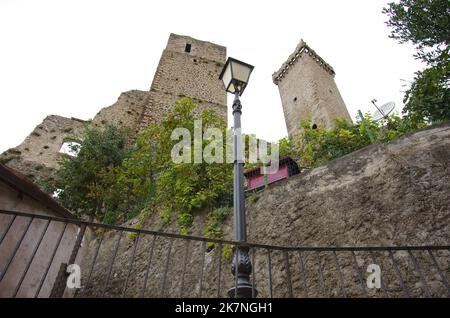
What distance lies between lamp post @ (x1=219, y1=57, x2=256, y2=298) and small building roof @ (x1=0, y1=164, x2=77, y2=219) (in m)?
3.61

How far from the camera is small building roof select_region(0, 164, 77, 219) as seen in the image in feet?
14.8

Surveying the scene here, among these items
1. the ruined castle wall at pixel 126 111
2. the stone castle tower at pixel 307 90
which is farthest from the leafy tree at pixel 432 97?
the ruined castle wall at pixel 126 111

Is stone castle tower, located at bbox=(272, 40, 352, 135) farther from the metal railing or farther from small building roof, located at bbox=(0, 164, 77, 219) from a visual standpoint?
small building roof, located at bbox=(0, 164, 77, 219)

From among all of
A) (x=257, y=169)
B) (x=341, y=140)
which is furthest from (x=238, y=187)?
(x=341, y=140)

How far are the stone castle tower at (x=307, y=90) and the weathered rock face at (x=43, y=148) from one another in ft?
36.7

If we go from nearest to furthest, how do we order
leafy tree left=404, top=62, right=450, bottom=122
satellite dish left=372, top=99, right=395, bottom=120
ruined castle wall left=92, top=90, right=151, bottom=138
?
1. leafy tree left=404, top=62, right=450, bottom=122
2. satellite dish left=372, top=99, right=395, bottom=120
3. ruined castle wall left=92, top=90, right=151, bottom=138

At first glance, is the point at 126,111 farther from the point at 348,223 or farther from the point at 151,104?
the point at 348,223

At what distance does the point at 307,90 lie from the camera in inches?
628

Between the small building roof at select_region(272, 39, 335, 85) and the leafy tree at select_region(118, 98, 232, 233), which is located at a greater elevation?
the small building roof at select_region(272, 39, 335, 85)

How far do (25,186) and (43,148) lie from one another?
10.0 metres

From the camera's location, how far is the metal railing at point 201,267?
2826mm

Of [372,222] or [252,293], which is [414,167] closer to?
[372,222]

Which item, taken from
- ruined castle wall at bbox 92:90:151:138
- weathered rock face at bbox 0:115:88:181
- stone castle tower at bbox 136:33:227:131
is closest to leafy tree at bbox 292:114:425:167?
stone castle tower at bbox 136:33:227:131

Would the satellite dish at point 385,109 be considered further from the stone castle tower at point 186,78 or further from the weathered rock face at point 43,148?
the weathered rock face at point 43,148
